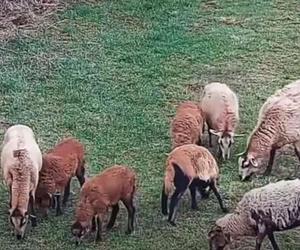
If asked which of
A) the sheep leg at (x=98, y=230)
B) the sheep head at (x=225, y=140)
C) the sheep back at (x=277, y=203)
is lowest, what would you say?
the sheep leg at (x=98, y=230)

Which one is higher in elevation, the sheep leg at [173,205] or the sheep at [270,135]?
the sheep at [270,135]

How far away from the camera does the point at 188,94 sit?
883 cm

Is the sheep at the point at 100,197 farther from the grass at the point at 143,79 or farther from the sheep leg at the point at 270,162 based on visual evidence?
the sheep leg at the point at 270,162

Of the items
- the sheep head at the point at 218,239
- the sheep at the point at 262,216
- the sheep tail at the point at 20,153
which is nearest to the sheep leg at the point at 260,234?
the sheep at the point at 262,216

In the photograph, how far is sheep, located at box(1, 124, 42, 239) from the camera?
249 inches

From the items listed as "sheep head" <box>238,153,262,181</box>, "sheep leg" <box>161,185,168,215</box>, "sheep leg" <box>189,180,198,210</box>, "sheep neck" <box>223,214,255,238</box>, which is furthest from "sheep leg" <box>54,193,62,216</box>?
"sheep head" <box>238,153,262,181</box>

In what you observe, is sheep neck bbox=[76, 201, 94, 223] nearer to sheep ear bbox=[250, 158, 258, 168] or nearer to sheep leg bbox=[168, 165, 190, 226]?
sheep leg bbox=[168, 165, 190, 226]

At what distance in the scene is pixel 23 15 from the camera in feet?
35.8

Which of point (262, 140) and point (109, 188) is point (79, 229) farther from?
point (262, 140)

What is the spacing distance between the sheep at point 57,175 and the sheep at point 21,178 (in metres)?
0.09

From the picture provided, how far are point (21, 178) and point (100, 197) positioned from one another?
60 cm

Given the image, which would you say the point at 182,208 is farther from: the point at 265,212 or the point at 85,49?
the point at 85,49

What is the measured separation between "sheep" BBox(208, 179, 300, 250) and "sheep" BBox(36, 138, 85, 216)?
1205mm

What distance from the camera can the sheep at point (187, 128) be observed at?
7203 mm
